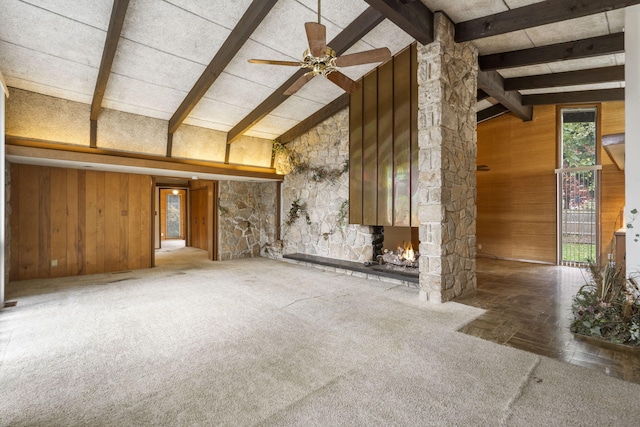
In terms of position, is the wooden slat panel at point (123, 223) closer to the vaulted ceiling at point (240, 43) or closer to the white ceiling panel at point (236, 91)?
the vaulted ceiling at point (240, 43)

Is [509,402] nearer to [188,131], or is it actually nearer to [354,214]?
[354,214]

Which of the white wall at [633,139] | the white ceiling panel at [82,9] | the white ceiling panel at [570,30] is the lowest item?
the white wall at [633,139]

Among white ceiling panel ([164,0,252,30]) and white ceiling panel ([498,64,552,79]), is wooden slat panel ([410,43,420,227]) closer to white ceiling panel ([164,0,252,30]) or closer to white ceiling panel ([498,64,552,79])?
white ceiling panel ([498,64,552,79])

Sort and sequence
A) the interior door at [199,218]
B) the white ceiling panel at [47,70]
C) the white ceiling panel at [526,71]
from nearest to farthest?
the white ceiling panel at [47,70] → the white ceiling panel at [526,71] → the interior door at [199,218]

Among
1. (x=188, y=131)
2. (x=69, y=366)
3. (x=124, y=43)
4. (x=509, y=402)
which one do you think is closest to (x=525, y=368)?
(x=509, y=402)

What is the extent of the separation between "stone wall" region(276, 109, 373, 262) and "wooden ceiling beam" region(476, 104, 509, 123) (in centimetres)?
403

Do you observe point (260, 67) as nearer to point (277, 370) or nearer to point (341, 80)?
point (341, 80)

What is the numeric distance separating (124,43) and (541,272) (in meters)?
8.35

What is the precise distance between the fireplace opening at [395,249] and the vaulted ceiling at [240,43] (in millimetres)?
3050

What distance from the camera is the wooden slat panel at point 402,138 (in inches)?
203

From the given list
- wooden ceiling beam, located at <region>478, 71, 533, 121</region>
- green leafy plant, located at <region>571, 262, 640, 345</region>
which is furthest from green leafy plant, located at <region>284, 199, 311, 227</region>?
green leafy plant, located at <region>571, 262, 640, 345</region>

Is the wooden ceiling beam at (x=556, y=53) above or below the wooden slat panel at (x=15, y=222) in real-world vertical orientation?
above

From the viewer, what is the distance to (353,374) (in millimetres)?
2408

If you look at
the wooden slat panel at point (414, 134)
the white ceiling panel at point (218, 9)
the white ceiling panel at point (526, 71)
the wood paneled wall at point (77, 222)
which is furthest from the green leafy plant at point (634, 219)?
the wood paneled wall at point (77, 222)
